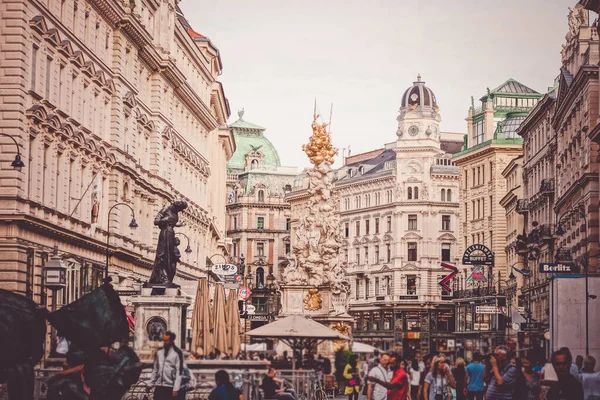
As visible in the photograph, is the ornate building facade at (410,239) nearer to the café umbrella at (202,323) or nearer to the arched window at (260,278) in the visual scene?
the arched window at (260,278)

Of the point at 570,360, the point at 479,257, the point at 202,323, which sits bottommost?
the point at 570,360

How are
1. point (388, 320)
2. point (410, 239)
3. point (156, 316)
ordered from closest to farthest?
point (156, 316)
point (388, 320)
point (410, 239)

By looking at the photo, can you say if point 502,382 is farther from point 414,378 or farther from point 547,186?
point 547,186

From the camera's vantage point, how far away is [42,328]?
1939 cm

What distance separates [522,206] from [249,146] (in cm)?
8100

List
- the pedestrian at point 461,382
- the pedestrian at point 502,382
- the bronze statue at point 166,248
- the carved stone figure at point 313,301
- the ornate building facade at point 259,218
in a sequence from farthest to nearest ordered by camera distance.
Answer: the ornate building facade at point 259,218
the carved stone figure at point 313,301
the bronze statue at point 166,248
the pedestrian at point 461,382
the pedestrian at point 502,382

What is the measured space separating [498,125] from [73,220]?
7192 centimetres

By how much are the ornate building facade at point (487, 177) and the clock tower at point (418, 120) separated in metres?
15.7

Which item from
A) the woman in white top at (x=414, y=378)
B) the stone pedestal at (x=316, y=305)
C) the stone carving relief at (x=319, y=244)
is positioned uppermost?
the stone carving relief at (x=319, y=244)

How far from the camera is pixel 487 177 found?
397ft

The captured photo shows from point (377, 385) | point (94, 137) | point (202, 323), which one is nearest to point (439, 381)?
point (377, 385)

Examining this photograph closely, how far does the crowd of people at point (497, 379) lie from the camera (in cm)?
2041

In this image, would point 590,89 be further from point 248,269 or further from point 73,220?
point 248,269

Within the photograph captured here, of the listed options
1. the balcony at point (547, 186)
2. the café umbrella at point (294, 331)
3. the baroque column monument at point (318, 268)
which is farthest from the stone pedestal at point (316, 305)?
the café umbrella at point (294, 331)
